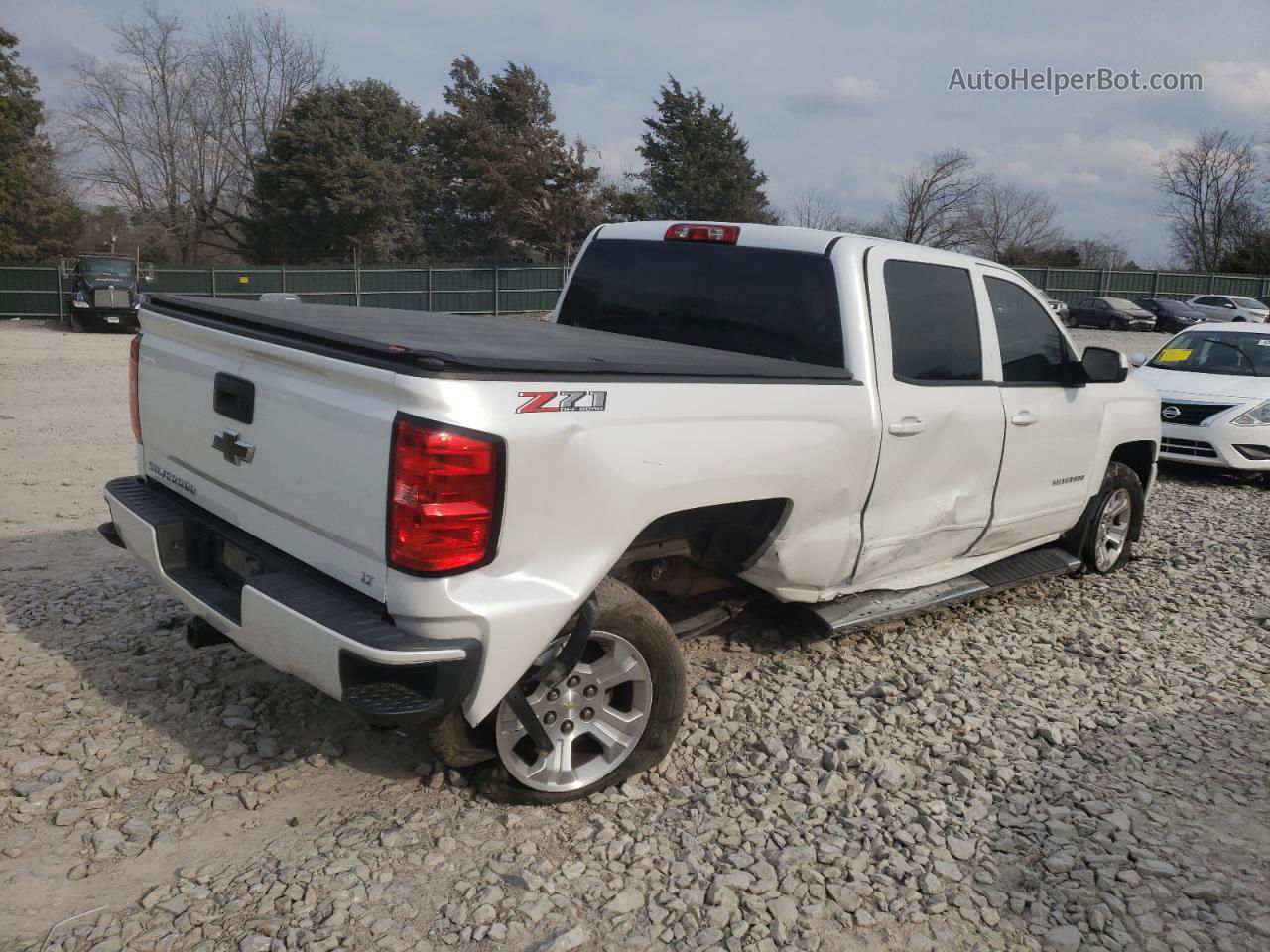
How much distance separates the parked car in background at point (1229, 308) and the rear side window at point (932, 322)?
36.1 meters

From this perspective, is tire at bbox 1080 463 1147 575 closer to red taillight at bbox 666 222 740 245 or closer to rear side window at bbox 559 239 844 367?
rear side window at bbox 559 239 844 367

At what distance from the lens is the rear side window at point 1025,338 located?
517 cm

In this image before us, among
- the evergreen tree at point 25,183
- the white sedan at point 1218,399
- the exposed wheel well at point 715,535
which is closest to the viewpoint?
the exposed wheel well at point 715,535

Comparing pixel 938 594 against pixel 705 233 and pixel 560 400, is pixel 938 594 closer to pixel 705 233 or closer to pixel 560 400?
pixel 705 233

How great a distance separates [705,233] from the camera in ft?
15.7

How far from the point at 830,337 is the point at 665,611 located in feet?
4.46

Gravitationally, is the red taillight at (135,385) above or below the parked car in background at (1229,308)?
below

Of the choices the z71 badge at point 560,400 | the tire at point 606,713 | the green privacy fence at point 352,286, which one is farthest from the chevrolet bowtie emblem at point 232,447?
the green privacy fence at point 352,286

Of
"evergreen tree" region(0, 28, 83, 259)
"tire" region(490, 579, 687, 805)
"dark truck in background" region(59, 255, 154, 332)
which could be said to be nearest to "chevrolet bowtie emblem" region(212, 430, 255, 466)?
"tire" region(490, 579, 687, 805)

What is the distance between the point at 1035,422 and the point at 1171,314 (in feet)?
127

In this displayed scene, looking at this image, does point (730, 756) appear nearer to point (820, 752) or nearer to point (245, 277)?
point (820, 752)

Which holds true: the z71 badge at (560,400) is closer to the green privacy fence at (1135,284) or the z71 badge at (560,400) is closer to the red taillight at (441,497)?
the red taillight at (441,497)

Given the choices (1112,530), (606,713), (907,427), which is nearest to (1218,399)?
(1112,530)

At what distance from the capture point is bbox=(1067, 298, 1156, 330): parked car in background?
125ft
